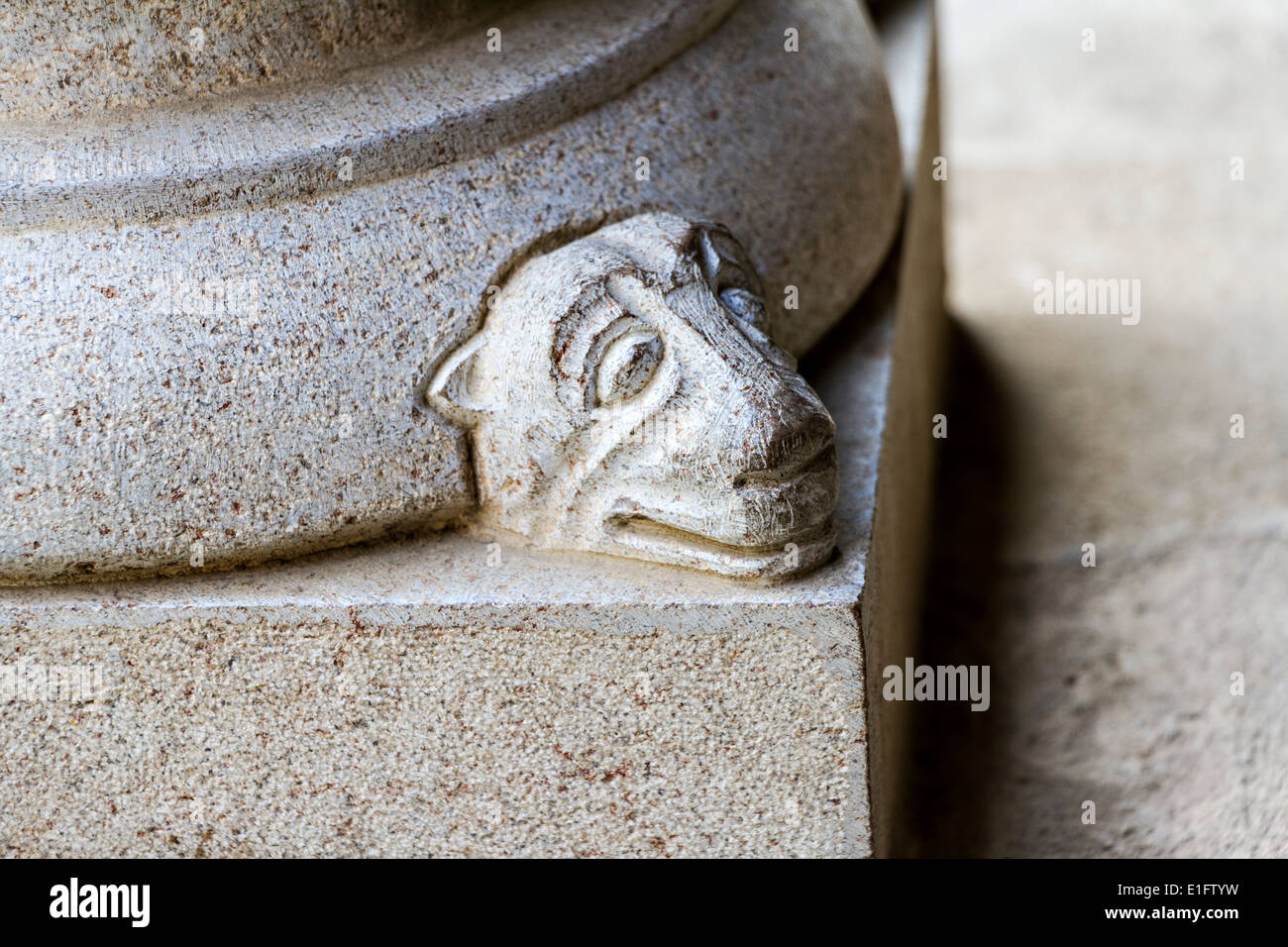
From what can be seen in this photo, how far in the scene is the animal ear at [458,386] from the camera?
1987mm

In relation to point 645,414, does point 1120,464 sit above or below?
below

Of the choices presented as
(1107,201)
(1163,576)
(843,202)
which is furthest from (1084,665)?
(1107,201)

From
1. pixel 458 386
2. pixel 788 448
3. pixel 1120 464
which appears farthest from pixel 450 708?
pixel 1120 464

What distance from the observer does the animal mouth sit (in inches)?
74.7

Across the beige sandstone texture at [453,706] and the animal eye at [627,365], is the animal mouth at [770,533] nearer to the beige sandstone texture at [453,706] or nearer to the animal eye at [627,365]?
the beige sandstone texture at [453,706]

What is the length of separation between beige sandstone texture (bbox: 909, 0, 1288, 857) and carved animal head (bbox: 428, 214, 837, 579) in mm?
860

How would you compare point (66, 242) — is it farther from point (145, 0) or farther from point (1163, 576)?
point (1163, 576)

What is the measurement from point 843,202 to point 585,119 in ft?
1.77

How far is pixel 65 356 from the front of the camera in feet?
6.33

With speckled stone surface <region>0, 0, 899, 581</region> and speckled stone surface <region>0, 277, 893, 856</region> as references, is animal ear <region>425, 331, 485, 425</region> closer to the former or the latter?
speckled stone surface <region>0, 0, 899, 581</region>

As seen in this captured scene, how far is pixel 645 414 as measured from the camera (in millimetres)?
1906

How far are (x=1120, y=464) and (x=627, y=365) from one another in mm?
1806

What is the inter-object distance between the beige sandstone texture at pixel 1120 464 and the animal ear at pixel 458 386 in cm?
110

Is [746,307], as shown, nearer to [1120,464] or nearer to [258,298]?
[258,298]
